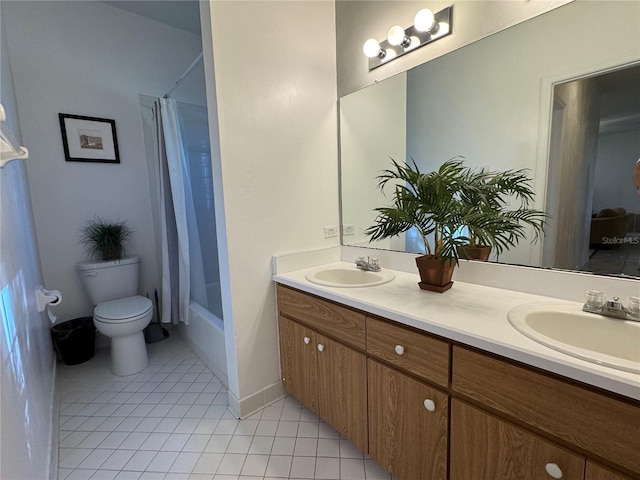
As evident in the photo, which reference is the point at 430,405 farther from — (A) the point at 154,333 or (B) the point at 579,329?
(A) the point at 154,333

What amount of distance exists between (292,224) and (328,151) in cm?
55

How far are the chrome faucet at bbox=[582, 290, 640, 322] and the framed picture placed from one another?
3143mm

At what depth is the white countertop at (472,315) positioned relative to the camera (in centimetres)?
66

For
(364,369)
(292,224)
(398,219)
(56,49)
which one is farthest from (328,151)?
(56,49)

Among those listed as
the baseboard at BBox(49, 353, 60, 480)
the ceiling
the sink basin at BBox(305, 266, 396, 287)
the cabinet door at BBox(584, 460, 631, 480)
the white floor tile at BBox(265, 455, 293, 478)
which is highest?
the ceiling

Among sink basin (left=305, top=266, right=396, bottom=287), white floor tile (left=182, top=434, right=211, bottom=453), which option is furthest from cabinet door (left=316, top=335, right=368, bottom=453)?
white floor tile (left=182, top=434, right=211, bottom=453)

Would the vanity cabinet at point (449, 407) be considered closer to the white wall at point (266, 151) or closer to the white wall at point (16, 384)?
the white wall at point (266, 151)

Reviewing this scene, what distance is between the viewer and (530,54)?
1.17 meters

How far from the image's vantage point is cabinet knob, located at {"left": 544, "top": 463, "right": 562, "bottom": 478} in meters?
0.73

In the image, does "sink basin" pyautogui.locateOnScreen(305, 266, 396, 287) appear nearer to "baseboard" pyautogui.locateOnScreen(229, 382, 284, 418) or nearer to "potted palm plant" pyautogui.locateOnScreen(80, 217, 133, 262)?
"baseboard" pyautogui.locateOnScreen(229, 382, 284, 418)

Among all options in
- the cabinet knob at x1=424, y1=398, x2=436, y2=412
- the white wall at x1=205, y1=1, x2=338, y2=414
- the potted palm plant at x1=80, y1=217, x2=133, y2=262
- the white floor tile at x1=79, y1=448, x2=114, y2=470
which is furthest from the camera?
the potted palm plant at x1=80, y1=217, x2=133, y2=262

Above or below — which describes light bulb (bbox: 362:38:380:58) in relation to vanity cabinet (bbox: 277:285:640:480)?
above

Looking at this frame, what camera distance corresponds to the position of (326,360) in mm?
1412

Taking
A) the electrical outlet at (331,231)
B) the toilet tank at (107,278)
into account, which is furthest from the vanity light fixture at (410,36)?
the toilet tank at (107,278)
